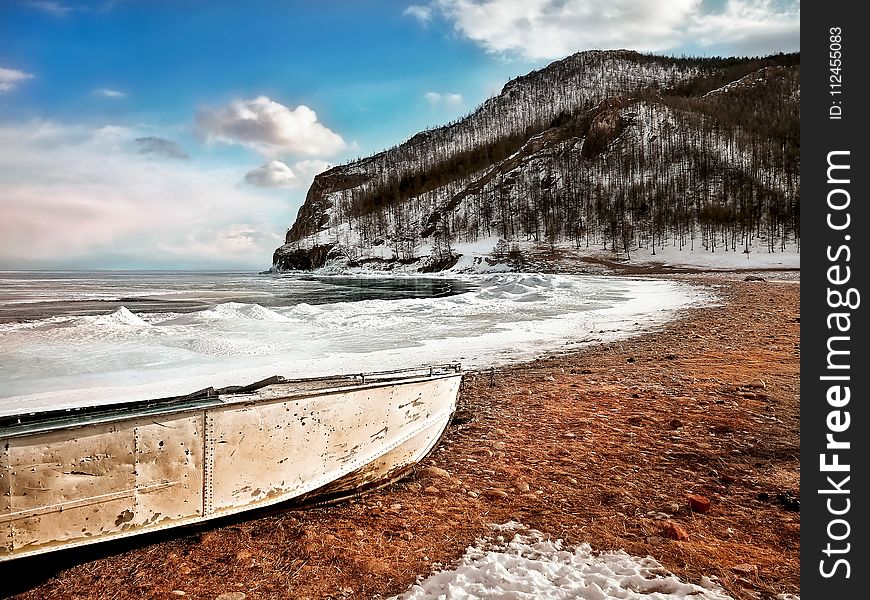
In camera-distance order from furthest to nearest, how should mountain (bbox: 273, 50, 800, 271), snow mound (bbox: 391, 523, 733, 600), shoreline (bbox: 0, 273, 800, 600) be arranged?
mountain (bbox: 273, 50, 800, 271) < shoreline (bbox: 0, 273, 800, 600) < snow mound (bbox: 391, 523, 733, 600)

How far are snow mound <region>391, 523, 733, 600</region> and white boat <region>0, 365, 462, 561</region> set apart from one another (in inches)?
58.6

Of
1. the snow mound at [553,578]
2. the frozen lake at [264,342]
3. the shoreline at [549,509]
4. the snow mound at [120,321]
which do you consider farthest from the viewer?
the snow mound at [120,321]

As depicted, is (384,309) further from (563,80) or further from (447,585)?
(563,80)

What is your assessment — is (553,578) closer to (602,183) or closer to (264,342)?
(264,342)

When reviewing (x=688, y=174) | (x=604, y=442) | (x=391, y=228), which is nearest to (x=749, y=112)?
(x=688, y=174)

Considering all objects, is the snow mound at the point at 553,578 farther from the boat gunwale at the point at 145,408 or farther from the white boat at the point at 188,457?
the boat gunwale at the point at 145,408

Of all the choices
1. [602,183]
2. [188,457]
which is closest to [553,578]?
[188,457]

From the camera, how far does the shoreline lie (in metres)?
3.44

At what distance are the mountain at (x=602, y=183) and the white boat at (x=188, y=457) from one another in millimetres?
79275

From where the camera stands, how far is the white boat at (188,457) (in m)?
A: 3.19

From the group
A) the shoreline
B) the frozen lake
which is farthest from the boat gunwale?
the frozen lake

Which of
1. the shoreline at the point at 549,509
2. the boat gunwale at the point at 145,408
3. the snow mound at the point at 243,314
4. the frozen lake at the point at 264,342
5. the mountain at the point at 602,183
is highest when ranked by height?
the mountain at the point at 602,183

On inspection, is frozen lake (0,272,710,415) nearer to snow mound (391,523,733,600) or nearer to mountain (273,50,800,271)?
snow mound (391,523,733,600)

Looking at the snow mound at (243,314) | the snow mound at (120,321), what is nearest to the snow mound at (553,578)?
the snow mound at (243,314)
